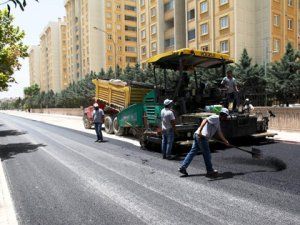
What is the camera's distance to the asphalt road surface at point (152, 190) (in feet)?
17.3

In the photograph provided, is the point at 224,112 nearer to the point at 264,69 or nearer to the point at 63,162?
the point at 63,162

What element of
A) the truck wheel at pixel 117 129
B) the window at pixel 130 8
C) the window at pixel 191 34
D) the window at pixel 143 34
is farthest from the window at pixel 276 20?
the window at pixel 130 8

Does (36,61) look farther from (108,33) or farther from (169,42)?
(169,42)

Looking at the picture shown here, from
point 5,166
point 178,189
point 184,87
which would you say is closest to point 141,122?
point 184,87

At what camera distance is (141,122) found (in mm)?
14102

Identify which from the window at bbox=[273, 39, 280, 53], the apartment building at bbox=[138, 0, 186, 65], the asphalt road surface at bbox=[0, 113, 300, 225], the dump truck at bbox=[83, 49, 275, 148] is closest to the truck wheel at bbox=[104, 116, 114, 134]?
the dump truck at bbox=[83, 49, 275, 148]

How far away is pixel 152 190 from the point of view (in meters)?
6.79

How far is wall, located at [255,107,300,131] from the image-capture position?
15.7 metres

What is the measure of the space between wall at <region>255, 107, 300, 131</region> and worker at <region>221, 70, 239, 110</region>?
15.8 feet

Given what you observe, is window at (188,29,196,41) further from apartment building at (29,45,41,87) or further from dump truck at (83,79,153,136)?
apartment building at (29,45,41,87)

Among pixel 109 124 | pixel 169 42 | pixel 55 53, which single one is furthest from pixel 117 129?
pixel 55 53

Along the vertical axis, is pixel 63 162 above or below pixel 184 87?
below

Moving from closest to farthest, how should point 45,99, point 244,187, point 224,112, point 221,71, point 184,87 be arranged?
point 244,187, point 224,112, point 184,87, point 221,71, point 45,99

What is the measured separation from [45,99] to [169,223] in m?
98.4
